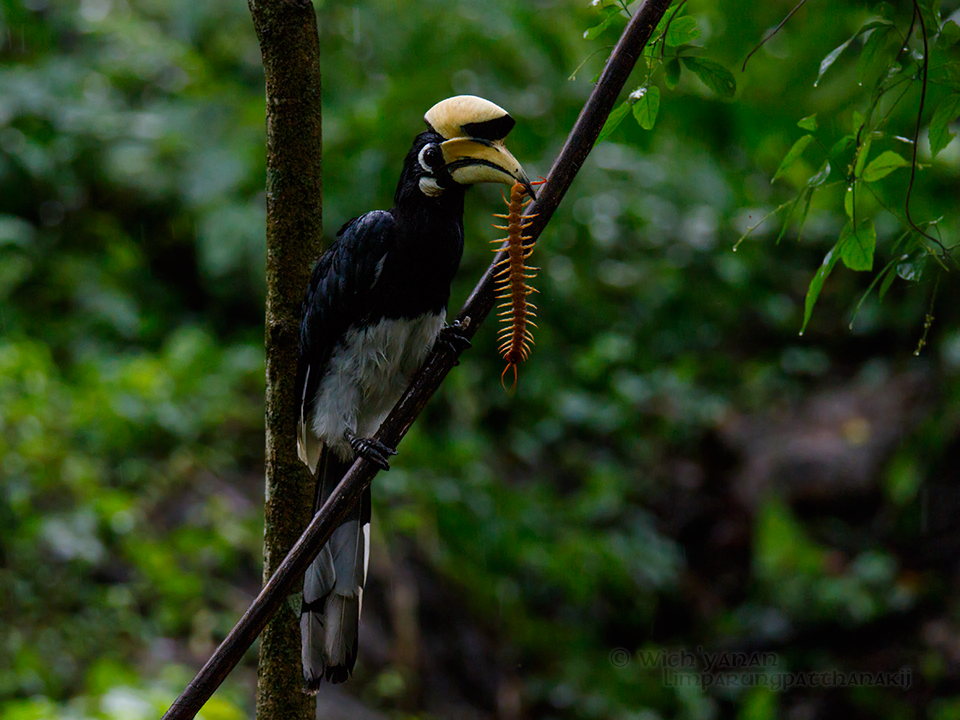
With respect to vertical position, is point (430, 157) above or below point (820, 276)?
above

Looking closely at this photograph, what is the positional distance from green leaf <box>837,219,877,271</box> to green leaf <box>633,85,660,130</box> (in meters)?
0.37

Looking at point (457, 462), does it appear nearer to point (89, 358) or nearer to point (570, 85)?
point (570, 85)

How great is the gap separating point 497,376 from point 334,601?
2616mm

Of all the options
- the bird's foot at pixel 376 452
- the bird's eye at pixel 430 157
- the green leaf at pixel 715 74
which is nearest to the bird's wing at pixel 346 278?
the bird's eye at pixel 430 157

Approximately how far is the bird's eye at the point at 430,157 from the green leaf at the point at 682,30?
59cm

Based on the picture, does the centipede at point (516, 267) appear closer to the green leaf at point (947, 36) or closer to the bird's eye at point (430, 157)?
the bird's eye at point (430, 157)

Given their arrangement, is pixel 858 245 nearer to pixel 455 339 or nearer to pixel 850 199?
pixel 850 199

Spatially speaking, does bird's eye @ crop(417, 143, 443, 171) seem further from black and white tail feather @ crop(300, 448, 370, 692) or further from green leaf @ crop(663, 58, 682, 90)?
black and white tail feather @ crop(300, 448, 370, 692)

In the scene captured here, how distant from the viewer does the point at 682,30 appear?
1356 mm

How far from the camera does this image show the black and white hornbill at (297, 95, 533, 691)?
168 centimetres

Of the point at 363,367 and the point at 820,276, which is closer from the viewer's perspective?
the point at 820,276

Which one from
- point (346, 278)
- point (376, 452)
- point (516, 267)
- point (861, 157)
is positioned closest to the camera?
point (861, 157)

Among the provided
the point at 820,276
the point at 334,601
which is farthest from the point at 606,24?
the point at 334,601

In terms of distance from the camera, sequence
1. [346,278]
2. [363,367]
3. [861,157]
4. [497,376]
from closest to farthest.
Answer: [861,157] → [346,278] → [363,367] → [497,376]
